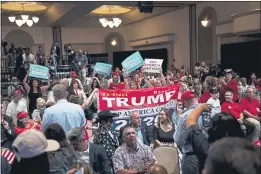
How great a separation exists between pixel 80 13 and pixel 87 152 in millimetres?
16130

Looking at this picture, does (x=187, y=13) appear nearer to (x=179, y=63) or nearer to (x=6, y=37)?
(x=179, y=63)

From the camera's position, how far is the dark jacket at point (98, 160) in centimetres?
353

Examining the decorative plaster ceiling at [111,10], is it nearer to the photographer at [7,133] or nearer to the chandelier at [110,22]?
the chandelier at [110,22]

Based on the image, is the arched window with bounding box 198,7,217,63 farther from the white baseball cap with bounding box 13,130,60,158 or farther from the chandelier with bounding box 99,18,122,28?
the white baseball cap with bounding box 13,130,60,158

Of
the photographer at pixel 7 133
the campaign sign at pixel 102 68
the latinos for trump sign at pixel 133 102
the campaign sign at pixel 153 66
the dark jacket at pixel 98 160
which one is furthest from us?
the campaign sign at pixel 102 68

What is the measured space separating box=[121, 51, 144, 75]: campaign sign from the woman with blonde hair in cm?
231

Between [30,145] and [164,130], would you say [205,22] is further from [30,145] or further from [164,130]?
[30,145]

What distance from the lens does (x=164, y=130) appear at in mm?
5730

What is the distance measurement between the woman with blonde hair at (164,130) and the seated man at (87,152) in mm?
1951

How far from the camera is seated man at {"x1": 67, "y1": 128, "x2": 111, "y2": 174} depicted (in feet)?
10.7

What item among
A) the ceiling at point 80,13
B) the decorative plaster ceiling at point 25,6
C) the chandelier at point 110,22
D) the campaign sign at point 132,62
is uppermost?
the decorative plaster ceiling at point 25,6

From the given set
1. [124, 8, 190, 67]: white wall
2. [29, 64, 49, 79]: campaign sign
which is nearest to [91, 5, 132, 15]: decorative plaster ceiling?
[124, 8, 190, 67]: white wall

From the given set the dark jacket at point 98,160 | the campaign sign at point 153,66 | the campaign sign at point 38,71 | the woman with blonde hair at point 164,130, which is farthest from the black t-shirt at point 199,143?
the campaign sign at point 153,66

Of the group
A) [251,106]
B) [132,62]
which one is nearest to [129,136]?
[251,106]
